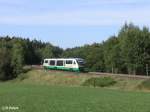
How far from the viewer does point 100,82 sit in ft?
248

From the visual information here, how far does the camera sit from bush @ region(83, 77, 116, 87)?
73.4 metres

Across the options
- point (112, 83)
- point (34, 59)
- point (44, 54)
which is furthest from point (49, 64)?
point (44, 54)

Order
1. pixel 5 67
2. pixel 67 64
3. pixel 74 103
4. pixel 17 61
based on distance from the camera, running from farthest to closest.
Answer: pixel 5 67, pixel 17 61, pixel 67 64, pixel 74 103

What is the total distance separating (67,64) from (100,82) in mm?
21814

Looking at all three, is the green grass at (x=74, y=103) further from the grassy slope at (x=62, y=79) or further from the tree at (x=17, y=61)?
the tree at (x=17, y=61)

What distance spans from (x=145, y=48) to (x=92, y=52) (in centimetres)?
4545

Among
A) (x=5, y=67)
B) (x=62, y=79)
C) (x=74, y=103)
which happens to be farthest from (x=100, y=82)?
(x=74, y=103)

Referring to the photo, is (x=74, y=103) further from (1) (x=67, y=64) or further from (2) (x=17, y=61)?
(2) (x=17, y=61)

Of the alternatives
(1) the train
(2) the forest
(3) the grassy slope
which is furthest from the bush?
(2) the forest

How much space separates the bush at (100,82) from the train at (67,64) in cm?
1421

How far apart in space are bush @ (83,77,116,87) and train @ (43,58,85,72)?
46.6 ft

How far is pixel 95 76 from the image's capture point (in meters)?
80.1

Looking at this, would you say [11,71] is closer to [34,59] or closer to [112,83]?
[112,83]

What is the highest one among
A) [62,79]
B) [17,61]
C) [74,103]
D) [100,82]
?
[17,61]
